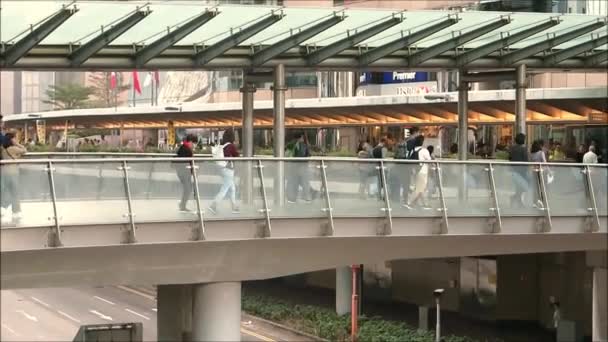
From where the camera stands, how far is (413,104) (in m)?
47.8

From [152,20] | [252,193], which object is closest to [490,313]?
[152,20]

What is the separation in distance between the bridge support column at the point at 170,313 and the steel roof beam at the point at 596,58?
15.8 meters

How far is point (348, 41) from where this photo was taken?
27609 millimetres

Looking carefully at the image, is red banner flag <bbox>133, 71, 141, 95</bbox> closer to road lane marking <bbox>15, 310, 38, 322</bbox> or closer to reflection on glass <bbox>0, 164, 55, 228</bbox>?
road lane marking <bbox>15, 310, 38, 322</bbox>

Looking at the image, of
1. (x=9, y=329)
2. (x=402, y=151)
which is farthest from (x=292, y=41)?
(x=9, y=329)

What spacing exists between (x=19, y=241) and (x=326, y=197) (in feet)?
18.2

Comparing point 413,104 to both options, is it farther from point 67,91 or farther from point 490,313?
point 67,91

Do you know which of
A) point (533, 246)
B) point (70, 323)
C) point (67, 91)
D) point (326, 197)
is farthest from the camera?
point (67, 91)

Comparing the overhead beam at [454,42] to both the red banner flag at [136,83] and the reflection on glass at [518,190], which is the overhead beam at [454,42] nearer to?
the reflection on glass at [518,190]

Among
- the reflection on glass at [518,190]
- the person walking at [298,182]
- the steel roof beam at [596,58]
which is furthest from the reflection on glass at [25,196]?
the steel roof beam at [596,58]

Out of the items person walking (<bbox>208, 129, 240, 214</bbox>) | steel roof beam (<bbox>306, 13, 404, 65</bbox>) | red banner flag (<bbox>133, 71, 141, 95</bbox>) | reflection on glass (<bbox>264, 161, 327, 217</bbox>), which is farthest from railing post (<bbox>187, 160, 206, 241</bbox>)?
red banner flag (<bbox>133, 71, 141, 95</bbox>)

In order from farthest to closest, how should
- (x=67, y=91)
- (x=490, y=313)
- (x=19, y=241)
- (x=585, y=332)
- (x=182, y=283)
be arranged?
(x=67, y=91) → (x=490, y=313) → (x=585, y=332) → (x=182, y=283) → (x=19, y=241)

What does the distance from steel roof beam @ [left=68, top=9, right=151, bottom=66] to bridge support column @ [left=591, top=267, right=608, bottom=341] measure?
11.4m

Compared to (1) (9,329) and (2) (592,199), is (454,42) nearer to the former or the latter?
(2) (592,199)
